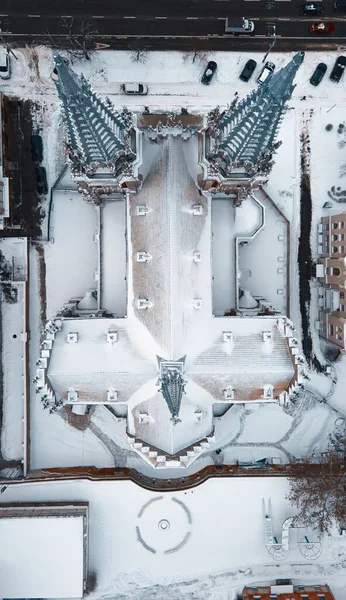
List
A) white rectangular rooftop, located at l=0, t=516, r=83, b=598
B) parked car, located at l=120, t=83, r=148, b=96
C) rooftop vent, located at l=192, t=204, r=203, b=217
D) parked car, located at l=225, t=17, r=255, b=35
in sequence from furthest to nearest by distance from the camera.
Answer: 1. parked car, located at l=225, t=17, r=255, b=35
2. parked car, located at l=120, t=83, r=148, b=96
3. white rectangular rooftop, located at l=0, t=516, r=83, b=598
4. rooftop vent, located at l=192, t=204, r=203, b=217

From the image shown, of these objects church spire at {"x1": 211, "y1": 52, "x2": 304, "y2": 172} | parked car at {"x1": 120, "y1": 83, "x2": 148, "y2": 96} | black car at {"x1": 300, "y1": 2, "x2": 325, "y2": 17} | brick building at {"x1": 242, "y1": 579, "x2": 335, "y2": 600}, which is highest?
black car at {"x1": 300, "y1": 2, "x2": 325, "y2": 17}

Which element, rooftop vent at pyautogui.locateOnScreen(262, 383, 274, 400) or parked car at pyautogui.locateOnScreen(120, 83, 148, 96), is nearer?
rooftop vent at pyautogui.locateOnScreen(262, 383, 274, 400)

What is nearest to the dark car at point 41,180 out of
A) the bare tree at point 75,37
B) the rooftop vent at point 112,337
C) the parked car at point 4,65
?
the parked car at point 4,65

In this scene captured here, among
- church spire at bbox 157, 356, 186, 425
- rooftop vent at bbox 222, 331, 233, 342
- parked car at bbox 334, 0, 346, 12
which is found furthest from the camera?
parked car at bbox 334, 0, 346, 12

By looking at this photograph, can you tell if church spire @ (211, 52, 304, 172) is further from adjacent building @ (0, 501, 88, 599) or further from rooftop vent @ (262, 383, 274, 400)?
adjacent building @ (0, 501, 88, 599)

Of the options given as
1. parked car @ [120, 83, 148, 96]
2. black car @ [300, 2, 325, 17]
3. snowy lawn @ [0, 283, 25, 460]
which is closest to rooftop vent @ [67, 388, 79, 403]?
snowy lawn @ [0, 283, 25, 460]

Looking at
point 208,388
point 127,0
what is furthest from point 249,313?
point 127,0

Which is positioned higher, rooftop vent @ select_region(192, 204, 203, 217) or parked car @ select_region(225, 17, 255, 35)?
parked car @ select_region(225, 17, 255, 35)

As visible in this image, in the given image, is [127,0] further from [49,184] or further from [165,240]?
[165,240]
